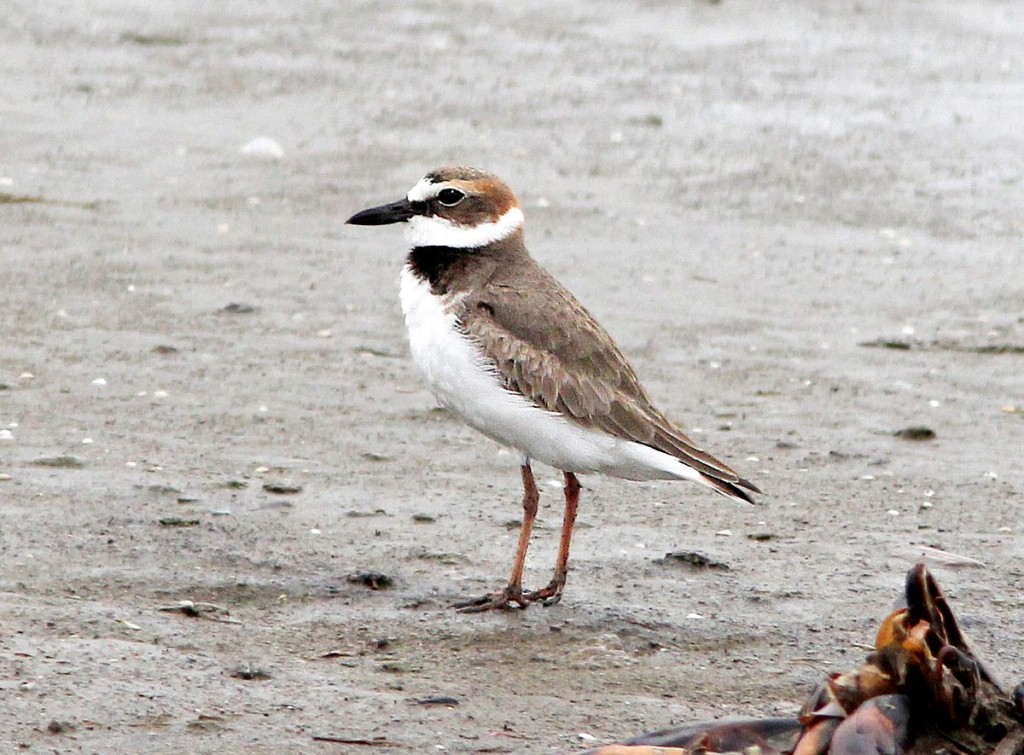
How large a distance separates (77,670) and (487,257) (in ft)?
8.08

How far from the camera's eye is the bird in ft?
23.5

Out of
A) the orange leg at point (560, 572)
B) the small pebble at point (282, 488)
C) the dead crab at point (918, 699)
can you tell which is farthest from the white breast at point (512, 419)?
the dead crab at point (918, 699)

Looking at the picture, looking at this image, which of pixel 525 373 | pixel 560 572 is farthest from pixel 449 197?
pixel 560 572

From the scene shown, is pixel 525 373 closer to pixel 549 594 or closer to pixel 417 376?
pixel 549 594

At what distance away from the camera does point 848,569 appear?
754cm

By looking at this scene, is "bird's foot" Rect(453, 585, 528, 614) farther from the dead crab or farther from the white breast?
the dead crab

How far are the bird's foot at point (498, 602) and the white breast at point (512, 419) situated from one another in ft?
1.80

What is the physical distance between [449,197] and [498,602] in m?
1.69

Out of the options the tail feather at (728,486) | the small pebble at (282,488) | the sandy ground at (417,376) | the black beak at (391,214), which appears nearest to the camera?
the sandy ground at (417,376)

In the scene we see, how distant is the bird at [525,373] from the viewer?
282 inches

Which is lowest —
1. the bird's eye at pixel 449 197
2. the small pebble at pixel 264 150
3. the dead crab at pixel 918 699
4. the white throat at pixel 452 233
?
the dead crab at pixel 918 699

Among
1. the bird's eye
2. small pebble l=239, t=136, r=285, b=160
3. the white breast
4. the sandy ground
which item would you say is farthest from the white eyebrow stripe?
small pebble l=239, t=136, r=285, b=160

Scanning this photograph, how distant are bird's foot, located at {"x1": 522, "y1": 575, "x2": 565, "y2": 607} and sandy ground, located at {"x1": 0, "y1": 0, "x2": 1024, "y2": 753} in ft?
0.17

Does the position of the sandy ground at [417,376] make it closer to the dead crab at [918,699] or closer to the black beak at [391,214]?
the dead crab at [918,699]
